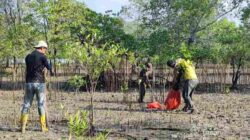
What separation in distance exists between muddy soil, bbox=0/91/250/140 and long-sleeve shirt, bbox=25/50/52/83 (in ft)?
3.35

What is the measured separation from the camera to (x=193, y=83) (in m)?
10.4

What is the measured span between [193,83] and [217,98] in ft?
14.3

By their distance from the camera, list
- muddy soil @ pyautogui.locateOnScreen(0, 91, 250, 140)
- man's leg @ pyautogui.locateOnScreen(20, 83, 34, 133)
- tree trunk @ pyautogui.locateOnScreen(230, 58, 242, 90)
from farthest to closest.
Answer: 1. tree trunk @ pyautogui.locateOnScreen(230, 58, 242, 90)
2. man's leg @ pyautogui.locateOnScreen(20, 83, 34, 133)
3. muddy soil @ pyautogui.locateOnScreen(0, 91, 250, 140)

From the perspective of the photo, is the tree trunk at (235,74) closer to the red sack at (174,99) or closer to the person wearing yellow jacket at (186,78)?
the person wearing yellow jacket at (186,78)

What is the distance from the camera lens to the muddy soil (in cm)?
754

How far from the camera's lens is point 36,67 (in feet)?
25.4

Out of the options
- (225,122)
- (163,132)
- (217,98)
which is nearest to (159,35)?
(217,98)

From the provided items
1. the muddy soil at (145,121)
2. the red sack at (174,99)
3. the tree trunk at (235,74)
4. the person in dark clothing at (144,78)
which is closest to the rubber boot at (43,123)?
the muddy soil at (145,121)

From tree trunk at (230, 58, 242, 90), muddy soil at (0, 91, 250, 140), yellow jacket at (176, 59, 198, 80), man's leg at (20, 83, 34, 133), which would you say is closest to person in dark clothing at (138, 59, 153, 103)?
muddy soil at (0, 91, 250, 140)

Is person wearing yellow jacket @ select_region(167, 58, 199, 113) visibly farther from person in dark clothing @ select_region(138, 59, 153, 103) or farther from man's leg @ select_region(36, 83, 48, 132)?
man's leg @ select_region(36, 83, 48, 132)

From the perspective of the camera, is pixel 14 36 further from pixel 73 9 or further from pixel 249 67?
pixel 249 67

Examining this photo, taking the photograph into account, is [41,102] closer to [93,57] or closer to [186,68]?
[93,57]

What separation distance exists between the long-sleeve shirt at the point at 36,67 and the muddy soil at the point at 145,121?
1020 mm

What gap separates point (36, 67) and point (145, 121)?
2.79m
